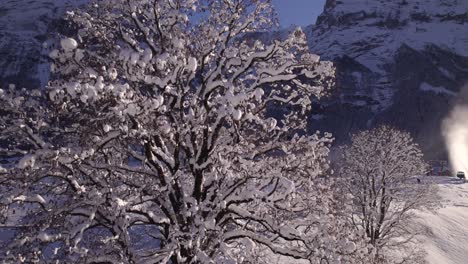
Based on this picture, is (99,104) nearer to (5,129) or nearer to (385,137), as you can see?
(5,129)

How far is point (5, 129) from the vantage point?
7.30 m

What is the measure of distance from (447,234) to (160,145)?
3736 cm

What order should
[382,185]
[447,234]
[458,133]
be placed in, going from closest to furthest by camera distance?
1. [382,185]
2. [447,234]
3. [458,133]

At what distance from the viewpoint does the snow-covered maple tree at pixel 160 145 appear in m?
7.11

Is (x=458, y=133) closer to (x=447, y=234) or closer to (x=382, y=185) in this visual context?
(x=447, y=234)

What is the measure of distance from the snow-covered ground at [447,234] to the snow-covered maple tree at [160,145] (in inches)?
903

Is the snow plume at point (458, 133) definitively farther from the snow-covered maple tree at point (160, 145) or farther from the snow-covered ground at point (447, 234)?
the snow-covered maple tree at point (160, 145)

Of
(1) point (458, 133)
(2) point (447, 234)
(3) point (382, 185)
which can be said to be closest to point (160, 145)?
(3) point (382, 185)

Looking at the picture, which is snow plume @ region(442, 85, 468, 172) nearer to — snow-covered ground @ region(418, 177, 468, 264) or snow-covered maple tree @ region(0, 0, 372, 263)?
snow-covered ground @ region(418, 177, 468, 264)

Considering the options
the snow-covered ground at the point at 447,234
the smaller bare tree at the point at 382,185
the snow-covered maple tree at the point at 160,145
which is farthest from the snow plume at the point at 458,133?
the snow-covered maple tree at the point at 160,145

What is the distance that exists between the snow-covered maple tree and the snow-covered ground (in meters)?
22.9

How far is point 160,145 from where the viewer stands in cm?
934

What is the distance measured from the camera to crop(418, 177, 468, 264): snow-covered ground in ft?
112

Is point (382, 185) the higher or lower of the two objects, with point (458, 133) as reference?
lower
